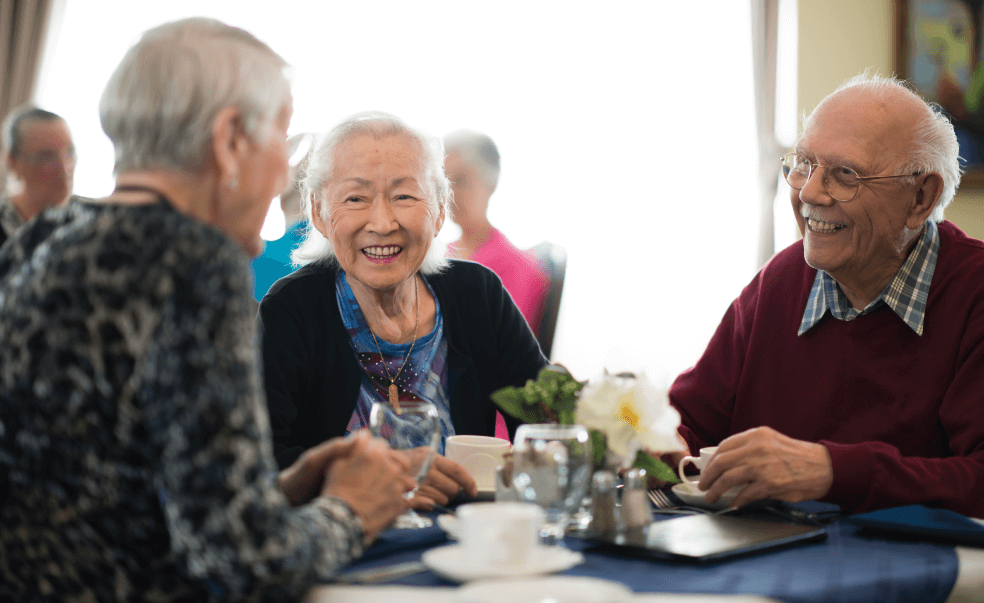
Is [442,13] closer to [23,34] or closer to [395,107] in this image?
[395,107]

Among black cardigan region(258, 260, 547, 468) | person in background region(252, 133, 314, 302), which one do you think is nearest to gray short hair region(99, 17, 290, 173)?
black cardigan region(258, 260, 547, 468)

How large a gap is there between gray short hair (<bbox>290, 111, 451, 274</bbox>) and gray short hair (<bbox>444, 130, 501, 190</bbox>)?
6.03 feet

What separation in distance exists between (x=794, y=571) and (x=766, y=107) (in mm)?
4345

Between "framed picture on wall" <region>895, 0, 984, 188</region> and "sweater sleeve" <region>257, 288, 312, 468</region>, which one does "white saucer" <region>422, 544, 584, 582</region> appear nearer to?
"sweater sleeve" <region>257, 288, 312, 468</region>

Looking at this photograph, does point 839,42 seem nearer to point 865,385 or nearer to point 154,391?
point 865,385

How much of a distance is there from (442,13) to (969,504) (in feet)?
12.6

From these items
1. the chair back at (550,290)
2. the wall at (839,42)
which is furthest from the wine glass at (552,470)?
the wall at (839,42)

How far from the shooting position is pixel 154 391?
76cm

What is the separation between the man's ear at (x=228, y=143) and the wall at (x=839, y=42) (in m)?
4.42

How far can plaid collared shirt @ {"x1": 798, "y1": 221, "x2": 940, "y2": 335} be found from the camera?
172 centimetres

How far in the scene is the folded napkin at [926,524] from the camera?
3.66 feet

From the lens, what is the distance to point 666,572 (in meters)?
0.97

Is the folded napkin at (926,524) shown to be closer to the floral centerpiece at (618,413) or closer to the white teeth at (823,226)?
the floral centerpiece at (618,413)

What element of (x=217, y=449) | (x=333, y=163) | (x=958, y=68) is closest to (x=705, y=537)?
(x=217, y=449)
